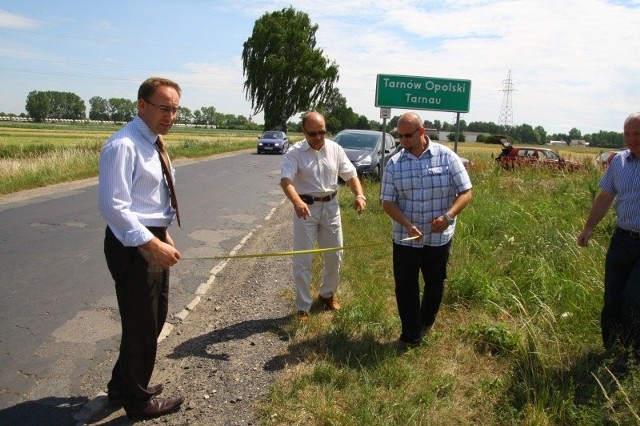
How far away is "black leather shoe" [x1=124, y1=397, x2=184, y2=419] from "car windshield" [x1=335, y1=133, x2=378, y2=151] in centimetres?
1376

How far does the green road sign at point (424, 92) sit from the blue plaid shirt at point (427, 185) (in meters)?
6.87

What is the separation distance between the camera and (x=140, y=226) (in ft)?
9.46

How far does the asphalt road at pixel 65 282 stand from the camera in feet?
12.6

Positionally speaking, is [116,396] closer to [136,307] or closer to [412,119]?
[136,307]

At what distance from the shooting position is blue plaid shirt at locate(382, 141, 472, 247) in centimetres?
420

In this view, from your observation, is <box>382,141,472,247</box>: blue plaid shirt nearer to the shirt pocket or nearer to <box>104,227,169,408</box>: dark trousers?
the shirt pocket

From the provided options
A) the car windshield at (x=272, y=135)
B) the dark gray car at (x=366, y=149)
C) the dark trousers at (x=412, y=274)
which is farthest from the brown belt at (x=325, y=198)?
the car windshield at (x=272, y=135)

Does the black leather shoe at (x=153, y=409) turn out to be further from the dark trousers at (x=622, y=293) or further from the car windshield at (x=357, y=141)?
the car windshield at (x=357, y=141)

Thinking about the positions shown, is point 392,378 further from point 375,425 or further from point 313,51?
point 313,51

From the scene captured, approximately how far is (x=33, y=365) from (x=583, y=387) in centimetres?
389

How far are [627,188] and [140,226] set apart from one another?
11.1 ft

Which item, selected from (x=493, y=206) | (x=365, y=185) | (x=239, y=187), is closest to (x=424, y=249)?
(x=493, y=206)

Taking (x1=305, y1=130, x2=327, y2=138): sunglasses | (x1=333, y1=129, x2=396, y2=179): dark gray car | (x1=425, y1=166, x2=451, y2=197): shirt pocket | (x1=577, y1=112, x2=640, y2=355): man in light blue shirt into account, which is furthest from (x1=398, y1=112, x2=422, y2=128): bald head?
(x1=333, y1=129, x2=396, y2=179): dark gray car

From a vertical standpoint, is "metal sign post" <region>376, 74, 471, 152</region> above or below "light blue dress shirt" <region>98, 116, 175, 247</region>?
above
